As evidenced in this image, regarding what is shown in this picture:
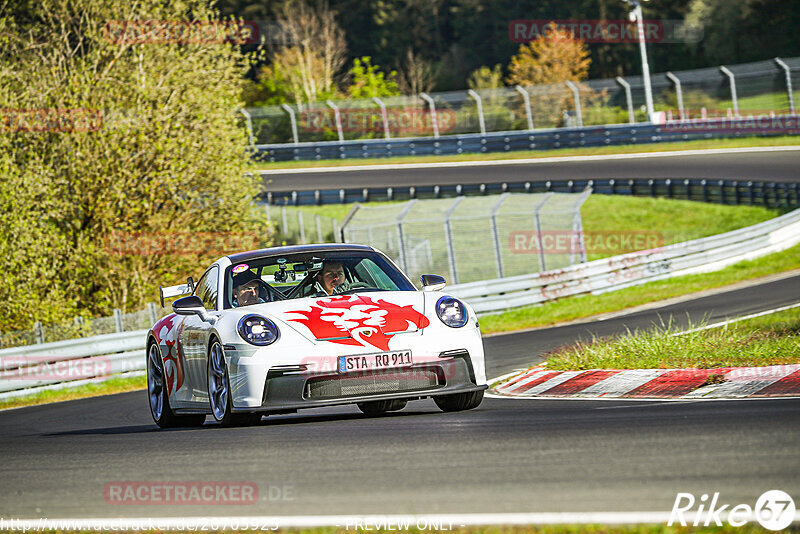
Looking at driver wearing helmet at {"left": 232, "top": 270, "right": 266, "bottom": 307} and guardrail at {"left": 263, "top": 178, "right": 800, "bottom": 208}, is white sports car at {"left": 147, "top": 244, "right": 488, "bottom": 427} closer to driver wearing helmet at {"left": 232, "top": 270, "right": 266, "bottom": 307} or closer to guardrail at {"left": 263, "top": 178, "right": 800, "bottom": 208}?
driver wearing helmet at {"left": 232, "top": 270, "right": 266, "bottom": 307}

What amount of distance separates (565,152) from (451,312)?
38.4 meters

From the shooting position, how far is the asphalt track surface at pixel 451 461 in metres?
4.90

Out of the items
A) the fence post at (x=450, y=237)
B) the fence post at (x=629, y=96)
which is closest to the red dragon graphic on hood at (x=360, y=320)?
the fence post at (x=450, y=237)

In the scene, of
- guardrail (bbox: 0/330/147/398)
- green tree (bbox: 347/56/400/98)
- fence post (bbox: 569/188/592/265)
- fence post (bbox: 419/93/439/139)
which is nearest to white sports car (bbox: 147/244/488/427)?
guardrail (bbox: 0/330/147/398)

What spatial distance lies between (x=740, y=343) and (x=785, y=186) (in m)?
23.2

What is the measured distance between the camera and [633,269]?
25062 mm

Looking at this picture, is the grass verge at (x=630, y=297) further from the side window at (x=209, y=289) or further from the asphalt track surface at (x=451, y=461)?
the asphalt track surface at (x=451, y=461)

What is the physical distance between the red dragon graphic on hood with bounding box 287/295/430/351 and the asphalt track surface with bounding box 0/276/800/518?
1.99 ft

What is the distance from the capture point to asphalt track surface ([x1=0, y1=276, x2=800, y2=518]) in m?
4.90

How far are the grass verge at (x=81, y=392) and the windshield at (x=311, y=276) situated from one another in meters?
8.49

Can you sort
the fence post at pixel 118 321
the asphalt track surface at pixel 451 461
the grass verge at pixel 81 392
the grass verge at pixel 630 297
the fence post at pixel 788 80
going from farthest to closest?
the fence post at pixel 788 80, the grass verge at pixel 630 297, the fence post at pixel 118 321, the grass verge at pixel 81 392, the asphalt track surface at pixel 451 461

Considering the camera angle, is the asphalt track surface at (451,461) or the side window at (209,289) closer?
the asphalt track surface at (451,461)

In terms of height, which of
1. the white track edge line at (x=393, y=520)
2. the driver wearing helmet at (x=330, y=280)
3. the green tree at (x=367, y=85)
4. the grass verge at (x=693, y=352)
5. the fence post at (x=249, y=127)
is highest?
the green tree at (x=367, y=85)

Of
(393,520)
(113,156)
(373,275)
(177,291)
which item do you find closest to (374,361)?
(373,275)
